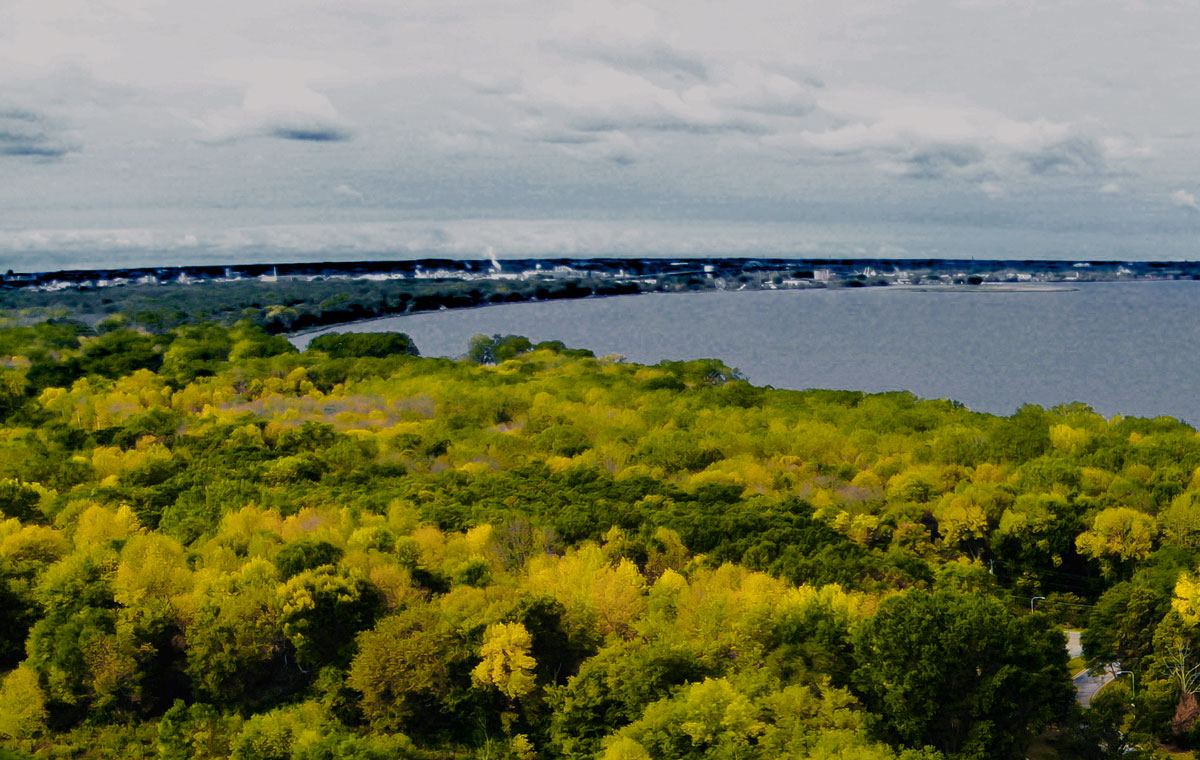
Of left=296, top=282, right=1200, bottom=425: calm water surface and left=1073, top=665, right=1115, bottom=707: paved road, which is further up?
left=296, top=282, right=1200, bottom=425: calm water surface

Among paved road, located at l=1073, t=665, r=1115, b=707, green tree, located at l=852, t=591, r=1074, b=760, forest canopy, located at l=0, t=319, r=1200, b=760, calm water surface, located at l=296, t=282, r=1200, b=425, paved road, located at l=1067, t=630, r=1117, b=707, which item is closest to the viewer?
green tree, located at l=852, t=591, r=1074, b=760

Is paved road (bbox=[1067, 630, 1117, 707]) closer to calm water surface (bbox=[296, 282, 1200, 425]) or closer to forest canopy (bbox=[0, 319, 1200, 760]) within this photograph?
forest canopy (bbox=[0, 319, 1200, 760])


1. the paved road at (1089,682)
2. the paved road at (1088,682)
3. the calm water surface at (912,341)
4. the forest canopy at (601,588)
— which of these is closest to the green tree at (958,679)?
the forest canopy at (601,588)

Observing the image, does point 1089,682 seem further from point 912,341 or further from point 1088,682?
point 912,341

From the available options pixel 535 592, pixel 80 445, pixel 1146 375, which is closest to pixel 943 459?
pixel 535 592

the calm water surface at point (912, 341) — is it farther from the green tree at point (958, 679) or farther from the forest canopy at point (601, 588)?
the green tree at point (958, 679)

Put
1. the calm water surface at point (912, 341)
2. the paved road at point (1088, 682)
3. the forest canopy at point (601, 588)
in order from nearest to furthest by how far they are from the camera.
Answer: the forest canopy at point (601, 588) → the paved road at point (1088, 682) → the calm water surface at point (912, 341)

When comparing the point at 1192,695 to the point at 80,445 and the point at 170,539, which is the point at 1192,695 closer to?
the point at 170,539

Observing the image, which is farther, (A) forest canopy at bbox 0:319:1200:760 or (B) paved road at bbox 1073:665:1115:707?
(B) paved road at bbox 1073:665:1115:707

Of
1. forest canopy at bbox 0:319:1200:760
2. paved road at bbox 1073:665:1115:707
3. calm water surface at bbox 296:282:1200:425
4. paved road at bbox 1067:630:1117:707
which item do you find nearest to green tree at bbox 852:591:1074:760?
forest canopy at bbox 0:319:1200:760
